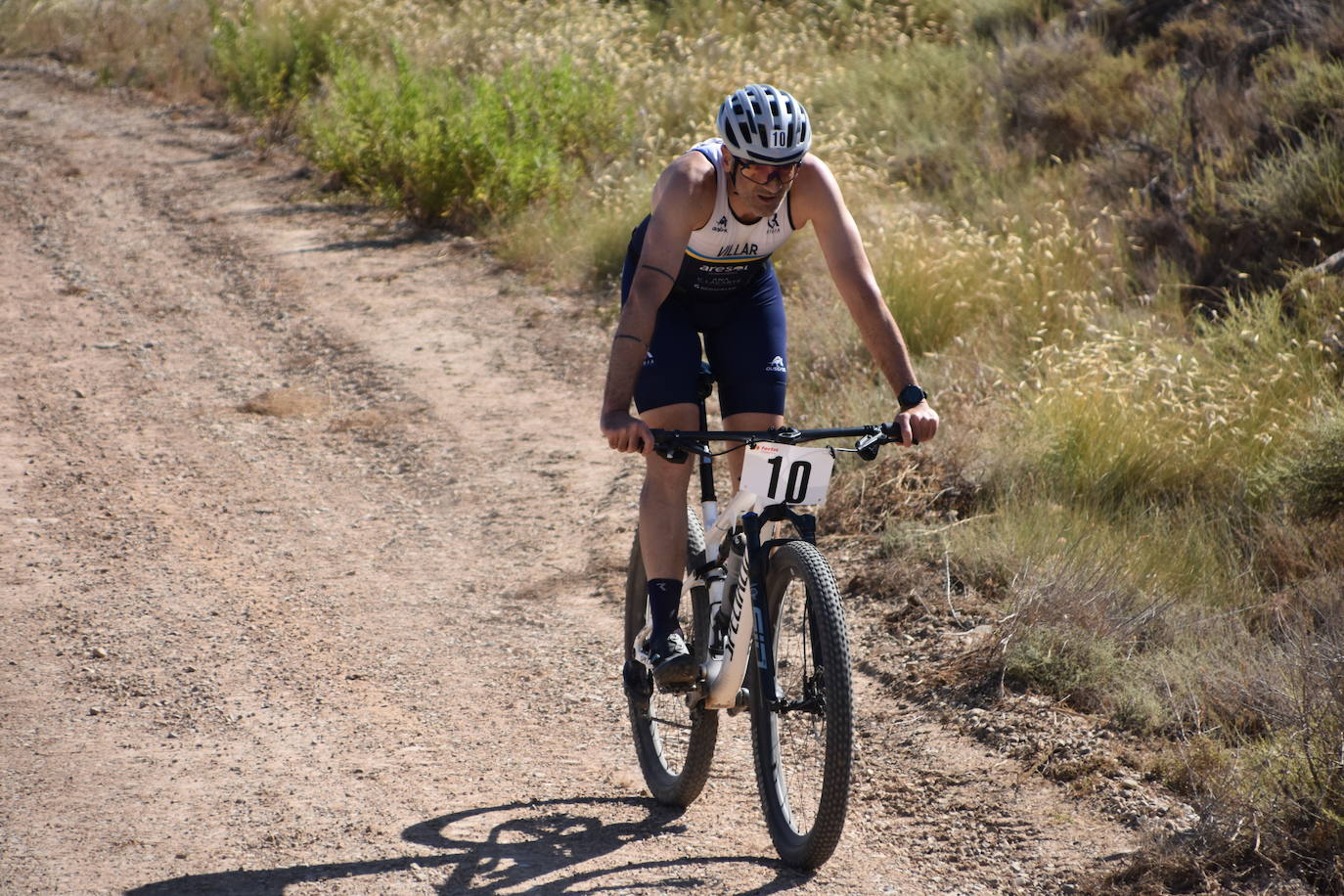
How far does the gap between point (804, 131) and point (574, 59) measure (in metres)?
9.80

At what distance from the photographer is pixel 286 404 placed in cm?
749

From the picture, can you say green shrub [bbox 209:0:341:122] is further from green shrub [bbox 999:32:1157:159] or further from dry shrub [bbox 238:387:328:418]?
green shrub [bbox 999:32:1157:159]

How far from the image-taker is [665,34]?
13.2m

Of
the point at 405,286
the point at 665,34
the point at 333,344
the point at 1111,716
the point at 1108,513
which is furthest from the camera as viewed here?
the point at 665,34

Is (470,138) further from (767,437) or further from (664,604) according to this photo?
(767,437)

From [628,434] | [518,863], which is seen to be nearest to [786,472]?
[628,434]

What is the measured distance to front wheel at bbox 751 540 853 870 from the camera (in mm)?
3045

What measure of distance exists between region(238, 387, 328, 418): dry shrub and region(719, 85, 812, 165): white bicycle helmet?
471 cm

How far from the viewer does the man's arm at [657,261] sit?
3334 mm

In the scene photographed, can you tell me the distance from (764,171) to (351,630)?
269 cm

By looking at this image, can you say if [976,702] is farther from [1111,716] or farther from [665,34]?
[665,34]

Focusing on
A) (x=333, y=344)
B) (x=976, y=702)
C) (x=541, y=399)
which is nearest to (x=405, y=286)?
(x=333, y=344)

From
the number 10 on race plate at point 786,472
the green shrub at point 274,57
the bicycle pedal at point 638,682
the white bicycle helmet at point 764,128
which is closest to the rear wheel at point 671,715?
the bicycle pedal at point 638,682

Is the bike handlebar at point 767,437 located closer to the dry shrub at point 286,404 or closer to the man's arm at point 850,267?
the man's arm at point 850,267
